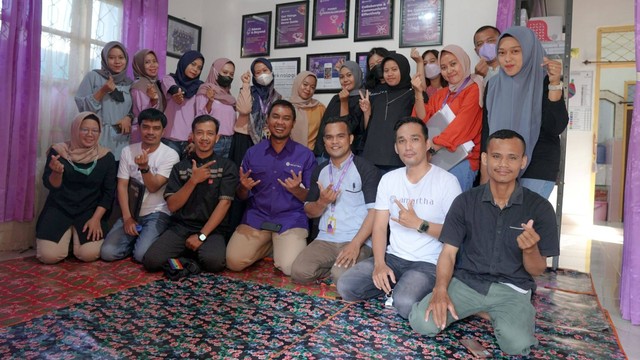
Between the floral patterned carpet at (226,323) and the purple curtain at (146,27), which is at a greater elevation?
the purple curtain at (146,27)

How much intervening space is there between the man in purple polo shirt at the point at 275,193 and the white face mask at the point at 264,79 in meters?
0.56

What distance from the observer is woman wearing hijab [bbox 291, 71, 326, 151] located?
3.81 metres

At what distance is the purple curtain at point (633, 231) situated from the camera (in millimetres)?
2514

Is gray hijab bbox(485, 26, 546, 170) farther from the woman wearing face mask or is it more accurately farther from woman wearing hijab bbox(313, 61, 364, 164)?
the woman wearing face mask

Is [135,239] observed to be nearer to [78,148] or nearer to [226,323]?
[78,148]

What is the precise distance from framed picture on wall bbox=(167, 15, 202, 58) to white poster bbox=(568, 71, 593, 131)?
5169 millimetres

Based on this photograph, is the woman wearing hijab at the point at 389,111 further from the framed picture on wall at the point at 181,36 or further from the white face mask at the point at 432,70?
the framed picture on wall at the point at 181,36

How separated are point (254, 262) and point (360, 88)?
67.3 inches

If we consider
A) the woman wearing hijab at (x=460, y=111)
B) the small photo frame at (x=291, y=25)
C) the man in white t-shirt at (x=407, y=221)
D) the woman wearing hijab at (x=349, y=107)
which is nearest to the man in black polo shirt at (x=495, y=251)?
the man in white t-shirt at (x=407, y=221)

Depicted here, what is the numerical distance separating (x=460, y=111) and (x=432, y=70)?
88 cm

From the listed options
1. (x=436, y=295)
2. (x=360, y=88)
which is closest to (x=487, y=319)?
(x=436, y=295)

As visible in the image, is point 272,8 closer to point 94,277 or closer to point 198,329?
point 94,277

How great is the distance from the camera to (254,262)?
133 inches

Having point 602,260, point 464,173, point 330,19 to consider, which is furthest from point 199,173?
point 602,260
